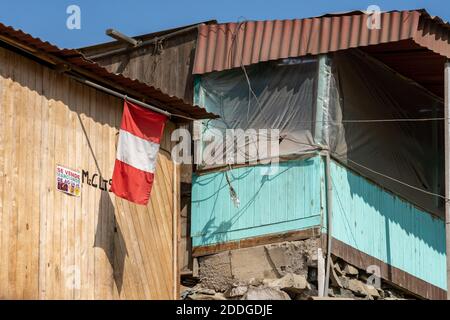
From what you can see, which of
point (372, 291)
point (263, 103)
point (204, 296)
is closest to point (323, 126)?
point (263, 103)

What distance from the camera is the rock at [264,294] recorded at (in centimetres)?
1692

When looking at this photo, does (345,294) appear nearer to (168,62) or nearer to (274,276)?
(274,276)

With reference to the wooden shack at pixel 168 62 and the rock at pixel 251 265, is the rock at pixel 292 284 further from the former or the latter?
the wooden shack at pixel 168 62

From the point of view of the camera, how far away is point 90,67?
51.4 ft

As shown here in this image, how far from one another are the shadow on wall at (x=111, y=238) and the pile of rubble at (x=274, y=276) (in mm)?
1860

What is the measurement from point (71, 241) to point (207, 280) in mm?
4004

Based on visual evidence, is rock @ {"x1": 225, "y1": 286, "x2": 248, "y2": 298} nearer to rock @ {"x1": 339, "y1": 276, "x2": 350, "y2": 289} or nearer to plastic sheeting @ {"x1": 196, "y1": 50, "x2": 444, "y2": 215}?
rock @ {"x1": 339, "y1": 276, "x2": 350, "y2": 289}

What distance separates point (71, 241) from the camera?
15.4 metres

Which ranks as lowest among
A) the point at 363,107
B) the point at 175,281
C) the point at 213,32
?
the point at 175,281

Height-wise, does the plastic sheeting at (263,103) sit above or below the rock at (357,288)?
above

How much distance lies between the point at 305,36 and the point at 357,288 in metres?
4.23

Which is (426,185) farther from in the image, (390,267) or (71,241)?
(71,241)

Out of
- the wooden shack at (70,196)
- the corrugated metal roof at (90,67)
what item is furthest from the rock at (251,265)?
the corrugated metal roof at (90,67)

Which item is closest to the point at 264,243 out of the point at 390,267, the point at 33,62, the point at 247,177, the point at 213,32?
the point at 247,177
